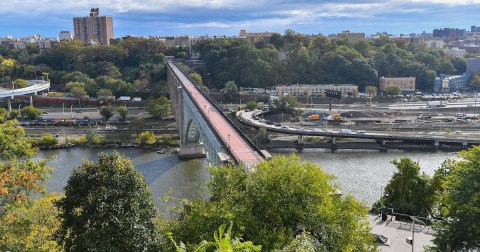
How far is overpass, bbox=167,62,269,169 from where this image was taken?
15812mm

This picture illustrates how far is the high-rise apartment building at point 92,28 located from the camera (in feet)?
300

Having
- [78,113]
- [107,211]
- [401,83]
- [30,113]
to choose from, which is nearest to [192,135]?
[30,113]

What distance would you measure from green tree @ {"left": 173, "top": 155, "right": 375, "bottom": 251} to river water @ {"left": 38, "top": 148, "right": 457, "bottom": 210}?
9.69 m

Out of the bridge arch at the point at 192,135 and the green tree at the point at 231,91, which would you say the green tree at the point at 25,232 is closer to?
the bridge arch at the point at 192,135

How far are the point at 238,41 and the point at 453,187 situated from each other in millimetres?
47183

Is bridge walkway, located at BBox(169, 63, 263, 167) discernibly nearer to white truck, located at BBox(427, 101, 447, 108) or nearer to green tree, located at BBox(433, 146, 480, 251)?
green tree, located at BBox(433, 146, 480, 251)

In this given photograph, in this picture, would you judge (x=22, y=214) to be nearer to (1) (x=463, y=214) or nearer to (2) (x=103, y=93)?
(1) (x=463, y=214)

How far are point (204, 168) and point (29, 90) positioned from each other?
2826cm

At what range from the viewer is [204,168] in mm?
25703

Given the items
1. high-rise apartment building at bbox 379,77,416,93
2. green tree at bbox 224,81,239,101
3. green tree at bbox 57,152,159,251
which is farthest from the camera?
high-rise apartment building at bbox 379,77,416,93

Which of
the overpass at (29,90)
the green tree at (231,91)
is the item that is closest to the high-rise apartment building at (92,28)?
the overpass at (29,90)

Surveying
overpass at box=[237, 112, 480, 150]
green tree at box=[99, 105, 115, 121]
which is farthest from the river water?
green tree at box=[99, 105, 115, 121]

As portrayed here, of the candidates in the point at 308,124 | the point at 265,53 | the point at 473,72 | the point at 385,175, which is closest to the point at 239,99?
the point at 265,53

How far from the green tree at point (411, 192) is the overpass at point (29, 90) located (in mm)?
38693
